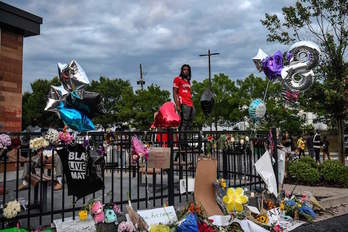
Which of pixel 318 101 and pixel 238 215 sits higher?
pixel 318 101

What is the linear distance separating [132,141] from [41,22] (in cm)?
940

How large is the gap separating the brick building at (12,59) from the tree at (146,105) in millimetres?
21142

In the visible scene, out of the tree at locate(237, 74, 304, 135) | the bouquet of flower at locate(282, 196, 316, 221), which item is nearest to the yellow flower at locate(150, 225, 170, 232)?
the bouquet of flower at locate(282, 196, 316, 221)

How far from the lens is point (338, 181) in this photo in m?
8.08

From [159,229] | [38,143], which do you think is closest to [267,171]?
[159,229]

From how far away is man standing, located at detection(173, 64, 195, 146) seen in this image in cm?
734

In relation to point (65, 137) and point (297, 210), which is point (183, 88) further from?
point (65, 137)

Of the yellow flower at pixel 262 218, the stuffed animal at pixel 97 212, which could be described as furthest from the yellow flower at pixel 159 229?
the yellow flower at pixel 262 218

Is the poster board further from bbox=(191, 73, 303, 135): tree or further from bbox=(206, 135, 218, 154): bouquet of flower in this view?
Answer: bbox=(191, 73, 303, 135): tree

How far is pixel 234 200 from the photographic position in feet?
13.6

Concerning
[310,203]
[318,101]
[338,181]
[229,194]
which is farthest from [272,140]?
[318,101]

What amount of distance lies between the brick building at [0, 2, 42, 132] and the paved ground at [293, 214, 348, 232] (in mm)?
9619

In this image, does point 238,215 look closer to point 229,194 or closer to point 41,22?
point 229,194

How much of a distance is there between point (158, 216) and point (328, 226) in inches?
108
